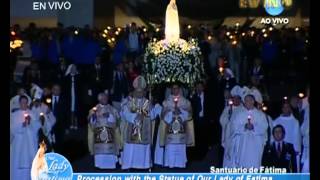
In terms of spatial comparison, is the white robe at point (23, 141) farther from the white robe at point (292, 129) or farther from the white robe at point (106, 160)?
the white robe at point (292, 129)

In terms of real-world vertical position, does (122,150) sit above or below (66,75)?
below

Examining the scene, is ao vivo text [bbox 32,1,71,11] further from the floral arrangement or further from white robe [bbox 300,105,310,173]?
white robe [bbox 300,105,310,173]

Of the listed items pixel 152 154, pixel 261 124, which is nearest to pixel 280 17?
pixel 261 124

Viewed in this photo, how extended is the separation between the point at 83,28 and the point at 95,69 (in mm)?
425

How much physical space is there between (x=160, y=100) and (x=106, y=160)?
0.80 metres

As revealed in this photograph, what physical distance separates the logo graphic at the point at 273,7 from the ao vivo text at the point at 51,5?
6.41 feet

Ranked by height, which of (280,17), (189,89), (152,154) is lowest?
(152,154)

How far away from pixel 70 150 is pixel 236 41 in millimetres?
1972

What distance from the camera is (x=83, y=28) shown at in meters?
10.5

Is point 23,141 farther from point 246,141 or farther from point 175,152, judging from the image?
point 246,141

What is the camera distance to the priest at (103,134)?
10516 millimetres

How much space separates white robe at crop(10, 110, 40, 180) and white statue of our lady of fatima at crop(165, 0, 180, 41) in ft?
5.20

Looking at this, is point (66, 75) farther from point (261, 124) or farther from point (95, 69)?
point (261, 124)

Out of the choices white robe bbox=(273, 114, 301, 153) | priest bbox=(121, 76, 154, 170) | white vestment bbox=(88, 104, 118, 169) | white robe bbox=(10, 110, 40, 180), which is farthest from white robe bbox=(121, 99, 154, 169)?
white robe bbox=(273, 114, 301, 153)
